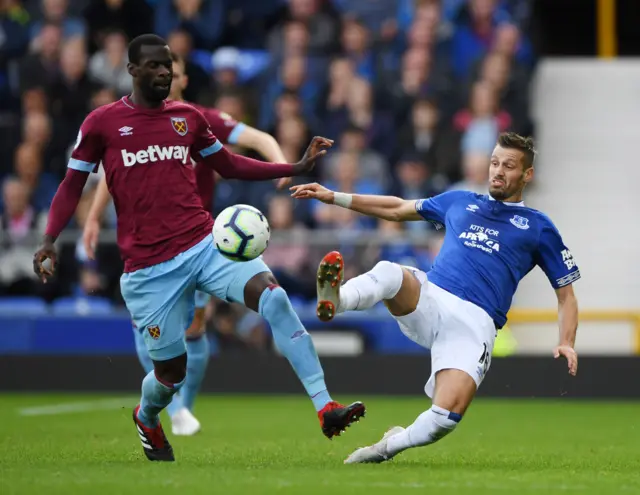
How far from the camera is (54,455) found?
316 inches

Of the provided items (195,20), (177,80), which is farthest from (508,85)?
(177,80)

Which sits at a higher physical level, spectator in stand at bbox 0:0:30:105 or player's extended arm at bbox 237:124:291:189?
player's extended arm at bbox 237:124:291:189

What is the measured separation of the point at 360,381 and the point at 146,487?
8209 millimetres

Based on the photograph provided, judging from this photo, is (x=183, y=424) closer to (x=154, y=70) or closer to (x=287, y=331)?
(x=287, y=331)

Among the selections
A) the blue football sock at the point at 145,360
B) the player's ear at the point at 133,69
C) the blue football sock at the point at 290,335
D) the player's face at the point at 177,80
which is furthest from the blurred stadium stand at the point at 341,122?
the player's ear at the point at 133,69

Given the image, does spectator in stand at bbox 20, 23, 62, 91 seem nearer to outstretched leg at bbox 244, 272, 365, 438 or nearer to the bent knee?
the bent knee

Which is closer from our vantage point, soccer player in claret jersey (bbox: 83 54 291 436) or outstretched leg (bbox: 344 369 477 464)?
outstretched leg (bbox: 344 369 477 464)

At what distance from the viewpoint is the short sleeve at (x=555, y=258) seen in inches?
297

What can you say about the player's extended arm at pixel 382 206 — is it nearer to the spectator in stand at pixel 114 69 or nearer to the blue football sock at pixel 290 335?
the blue football sock at pixel 290 335

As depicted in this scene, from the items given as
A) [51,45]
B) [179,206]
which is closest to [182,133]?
[179,206]

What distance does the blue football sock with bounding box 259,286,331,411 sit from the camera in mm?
7383

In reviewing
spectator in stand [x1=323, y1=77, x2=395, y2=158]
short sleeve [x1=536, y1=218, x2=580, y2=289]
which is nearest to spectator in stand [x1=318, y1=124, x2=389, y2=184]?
spectator in stand [x1=323, y1=77, x2=395, y2=158]

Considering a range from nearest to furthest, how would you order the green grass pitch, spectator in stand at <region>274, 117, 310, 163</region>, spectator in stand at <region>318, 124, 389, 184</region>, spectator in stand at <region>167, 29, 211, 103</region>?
the green grass pitch < spectator in stand at <region>318, 124, 389, 184</region> < spectator in stand at <region>274, 117, 310, 163</region> < spectator in stand at <region>167, 29, 211, 103</region>

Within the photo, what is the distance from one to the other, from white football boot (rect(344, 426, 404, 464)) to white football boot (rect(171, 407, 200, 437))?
2717mm
